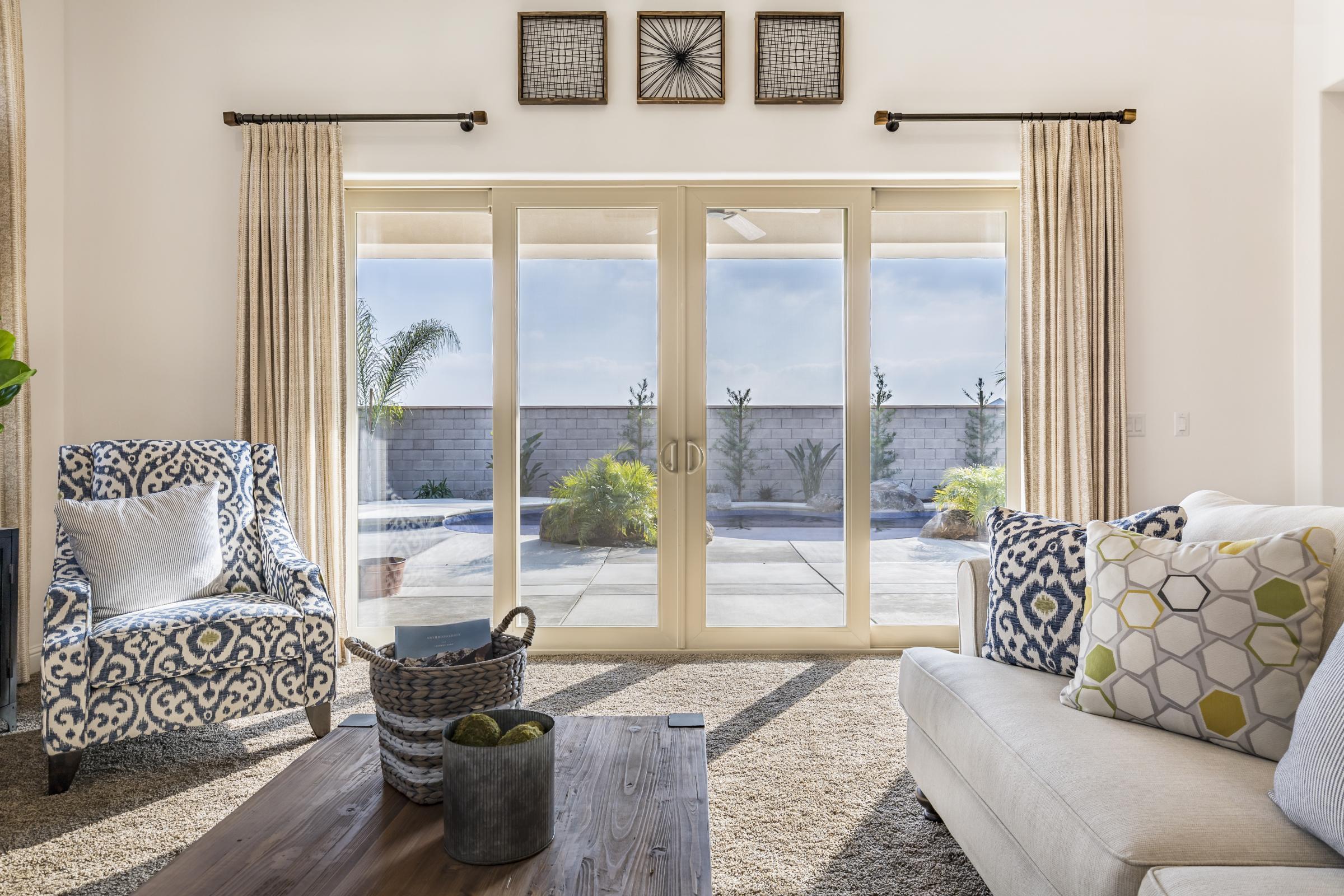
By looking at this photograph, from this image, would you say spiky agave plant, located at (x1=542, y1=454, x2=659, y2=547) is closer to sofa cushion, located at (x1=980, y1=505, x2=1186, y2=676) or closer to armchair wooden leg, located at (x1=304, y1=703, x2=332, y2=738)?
armchair wooden leg, located at (x1=304, y1=703, x2=332, y2=738)

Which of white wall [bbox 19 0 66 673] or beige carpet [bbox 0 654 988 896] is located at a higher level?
white wall [bbox 19 0 66 673]

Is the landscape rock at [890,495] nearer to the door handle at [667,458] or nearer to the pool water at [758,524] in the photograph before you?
the pool water at [758,524]

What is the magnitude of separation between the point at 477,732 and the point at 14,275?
310 centimetres

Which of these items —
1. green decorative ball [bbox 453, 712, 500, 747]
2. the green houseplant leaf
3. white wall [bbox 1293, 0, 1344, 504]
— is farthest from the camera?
white wall [bbox 1293, 0, 1344, 504]

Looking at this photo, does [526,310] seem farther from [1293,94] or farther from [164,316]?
[1293,94]

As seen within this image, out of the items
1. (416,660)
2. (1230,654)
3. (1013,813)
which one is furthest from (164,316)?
(1230,654)

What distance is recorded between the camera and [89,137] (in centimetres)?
327

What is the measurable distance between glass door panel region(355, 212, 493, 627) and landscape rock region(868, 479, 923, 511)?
1.76 metres

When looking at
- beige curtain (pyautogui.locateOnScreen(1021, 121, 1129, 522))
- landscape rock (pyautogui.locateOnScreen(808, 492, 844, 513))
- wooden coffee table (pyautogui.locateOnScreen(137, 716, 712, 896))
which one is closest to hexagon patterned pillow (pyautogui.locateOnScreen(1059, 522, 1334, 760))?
wooden coffee table (pyautogui.locateOnScreen(137, 716, 712, 896))

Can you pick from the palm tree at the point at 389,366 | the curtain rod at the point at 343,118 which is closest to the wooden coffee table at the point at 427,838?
the palm tree at the point at 389,366

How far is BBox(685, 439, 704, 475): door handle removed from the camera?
3.43 metres

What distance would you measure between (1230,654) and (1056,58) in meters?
2.87

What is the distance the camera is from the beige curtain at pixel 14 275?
2902 millimetres

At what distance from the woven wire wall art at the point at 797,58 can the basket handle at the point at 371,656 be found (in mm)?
2836
